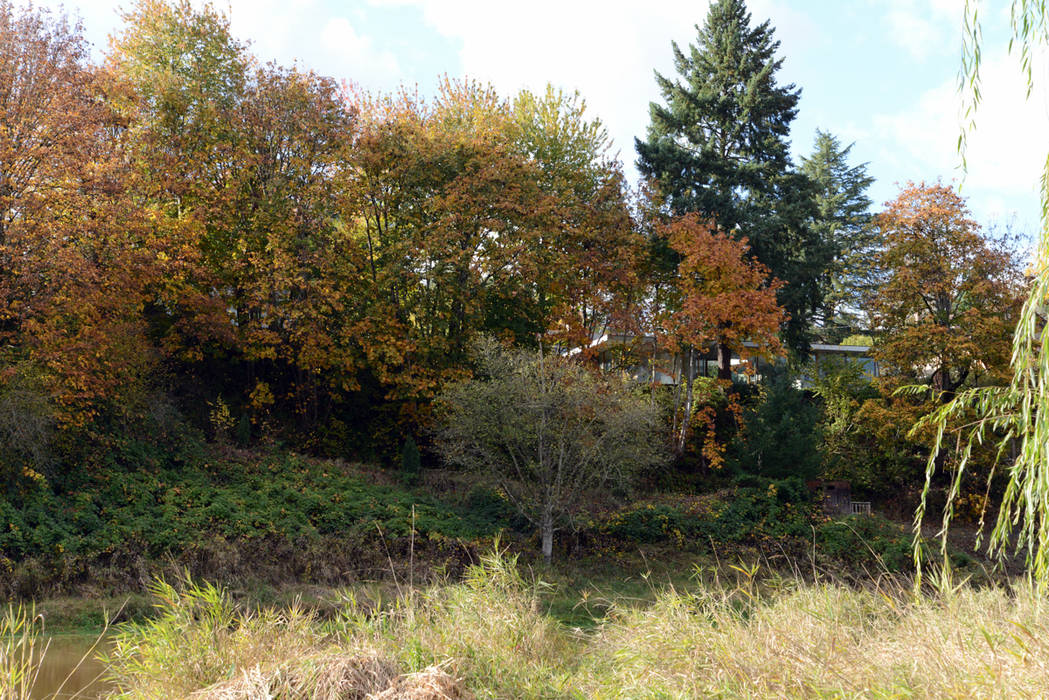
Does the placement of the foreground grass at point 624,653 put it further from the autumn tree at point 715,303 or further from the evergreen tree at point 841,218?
the evergreen tree at point 841,218

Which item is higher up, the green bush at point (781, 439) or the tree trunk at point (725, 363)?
the tree trunk at point (725, 363)

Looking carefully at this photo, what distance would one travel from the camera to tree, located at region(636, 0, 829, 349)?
2259 centimetres

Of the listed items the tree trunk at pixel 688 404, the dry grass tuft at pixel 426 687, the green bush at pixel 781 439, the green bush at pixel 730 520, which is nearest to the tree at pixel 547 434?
the green bush at pixel 730 520

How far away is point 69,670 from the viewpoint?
8820mm

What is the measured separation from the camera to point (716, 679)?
4.93 metres

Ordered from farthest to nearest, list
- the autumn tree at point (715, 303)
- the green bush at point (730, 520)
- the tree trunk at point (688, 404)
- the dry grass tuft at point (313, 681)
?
the tree trunk at point (688, 404) → the autumn tree at point (715, 303) → the green bush at point (730, 520) → the dry grass tuft at point (313, 681)

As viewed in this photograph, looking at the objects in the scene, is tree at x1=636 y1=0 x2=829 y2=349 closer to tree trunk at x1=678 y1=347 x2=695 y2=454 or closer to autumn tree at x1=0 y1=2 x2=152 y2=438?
tree trunk at x1=678 y1=347 x2=695 y2=454

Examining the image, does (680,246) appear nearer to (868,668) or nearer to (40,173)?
(40,173)

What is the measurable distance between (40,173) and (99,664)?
28.1 ft

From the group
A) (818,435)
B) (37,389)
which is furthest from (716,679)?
(818,435)

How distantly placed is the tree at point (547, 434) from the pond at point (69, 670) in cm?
679

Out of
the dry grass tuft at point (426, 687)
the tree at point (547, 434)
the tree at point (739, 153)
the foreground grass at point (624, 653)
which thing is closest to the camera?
the foreground grass at point (624, 653)

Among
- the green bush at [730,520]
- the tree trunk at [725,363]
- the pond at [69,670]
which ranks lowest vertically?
the pond at [69,670]

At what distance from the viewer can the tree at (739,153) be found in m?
22.6
